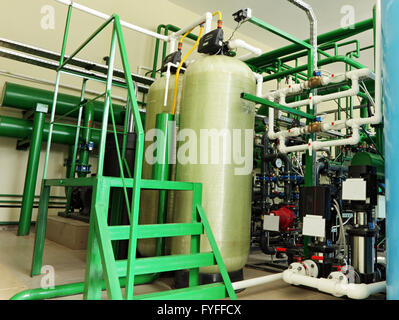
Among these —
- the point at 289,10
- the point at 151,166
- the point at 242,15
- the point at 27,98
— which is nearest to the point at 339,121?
the point at 242,15

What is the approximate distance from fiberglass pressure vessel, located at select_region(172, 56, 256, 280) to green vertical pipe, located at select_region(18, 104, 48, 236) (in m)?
2.48

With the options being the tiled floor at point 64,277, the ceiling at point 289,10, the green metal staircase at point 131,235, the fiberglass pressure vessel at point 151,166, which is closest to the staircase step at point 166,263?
the green metal staircase at point 131,235

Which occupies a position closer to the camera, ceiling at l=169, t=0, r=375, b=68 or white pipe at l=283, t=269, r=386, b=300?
white pipe at l=283, t=269, r=386, b=300

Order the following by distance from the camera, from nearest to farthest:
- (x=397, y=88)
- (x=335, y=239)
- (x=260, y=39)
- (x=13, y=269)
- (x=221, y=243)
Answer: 1. (x=397, y=88)
2. (x=221, y=243)
3. (x=13, y=269)
4. (x=335, y=239)
5. (x=260, y=39)

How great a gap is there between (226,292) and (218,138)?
1056 millimetres

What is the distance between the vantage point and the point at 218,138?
236 centimetres

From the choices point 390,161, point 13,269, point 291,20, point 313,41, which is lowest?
point 13,269

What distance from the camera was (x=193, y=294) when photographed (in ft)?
5.74

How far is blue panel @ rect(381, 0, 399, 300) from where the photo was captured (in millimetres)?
1589

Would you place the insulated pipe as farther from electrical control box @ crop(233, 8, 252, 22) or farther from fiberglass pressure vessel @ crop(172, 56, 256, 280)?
fiberglass pressure vessel @ crop(172, 56, 256, 280)

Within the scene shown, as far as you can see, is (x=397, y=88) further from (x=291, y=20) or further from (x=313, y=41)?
(x=291, y=20)

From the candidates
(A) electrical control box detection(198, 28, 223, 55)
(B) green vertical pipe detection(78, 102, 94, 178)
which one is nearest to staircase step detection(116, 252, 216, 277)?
(A) electrical control box detection(198, 28, 223, 55)
